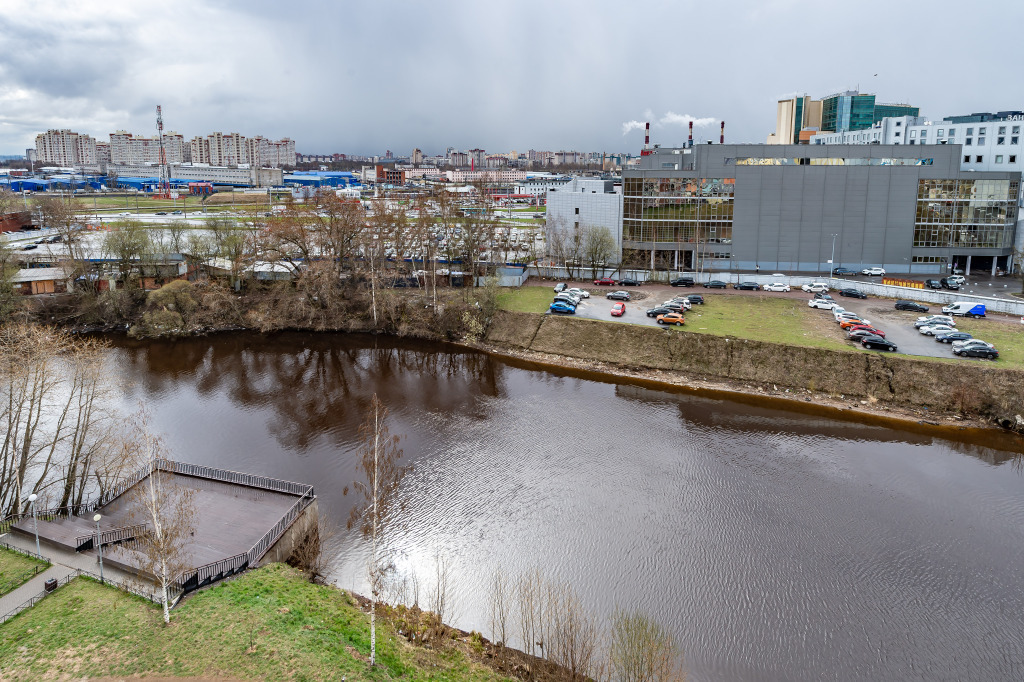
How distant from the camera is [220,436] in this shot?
755 inches

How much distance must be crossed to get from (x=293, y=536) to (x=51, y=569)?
13.2ft

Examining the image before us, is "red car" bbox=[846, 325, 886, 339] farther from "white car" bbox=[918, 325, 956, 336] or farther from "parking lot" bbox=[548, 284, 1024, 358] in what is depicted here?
"white car" bbox=[918, 325, 956, 336]

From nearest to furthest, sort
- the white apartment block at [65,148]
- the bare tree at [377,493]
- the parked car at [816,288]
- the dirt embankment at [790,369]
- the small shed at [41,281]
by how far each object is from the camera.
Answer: the bare tree at [377,493], the dirt embankment at [790,369], the parked car at [816,288], the small shed at [41,281], the white apartment block at [65,148]

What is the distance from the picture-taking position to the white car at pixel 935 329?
24688mm

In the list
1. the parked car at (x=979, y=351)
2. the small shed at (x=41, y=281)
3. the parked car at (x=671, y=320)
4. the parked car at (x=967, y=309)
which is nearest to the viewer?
the parked car at (x=979, y=351)

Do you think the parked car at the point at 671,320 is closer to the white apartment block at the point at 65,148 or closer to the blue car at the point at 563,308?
the blue car at the point at 563,308

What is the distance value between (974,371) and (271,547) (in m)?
22.2

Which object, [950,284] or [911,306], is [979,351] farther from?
[950,284]

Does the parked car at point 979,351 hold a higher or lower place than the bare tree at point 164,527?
higher

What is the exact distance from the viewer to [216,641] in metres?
9.70

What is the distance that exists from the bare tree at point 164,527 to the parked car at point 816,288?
30.3 meters

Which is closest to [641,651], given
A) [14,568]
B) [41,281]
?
[14,568]

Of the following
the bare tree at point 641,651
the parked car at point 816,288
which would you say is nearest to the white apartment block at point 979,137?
the parked car at point 816,288

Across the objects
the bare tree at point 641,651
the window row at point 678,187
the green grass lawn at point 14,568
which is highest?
the window row at point 678,187
